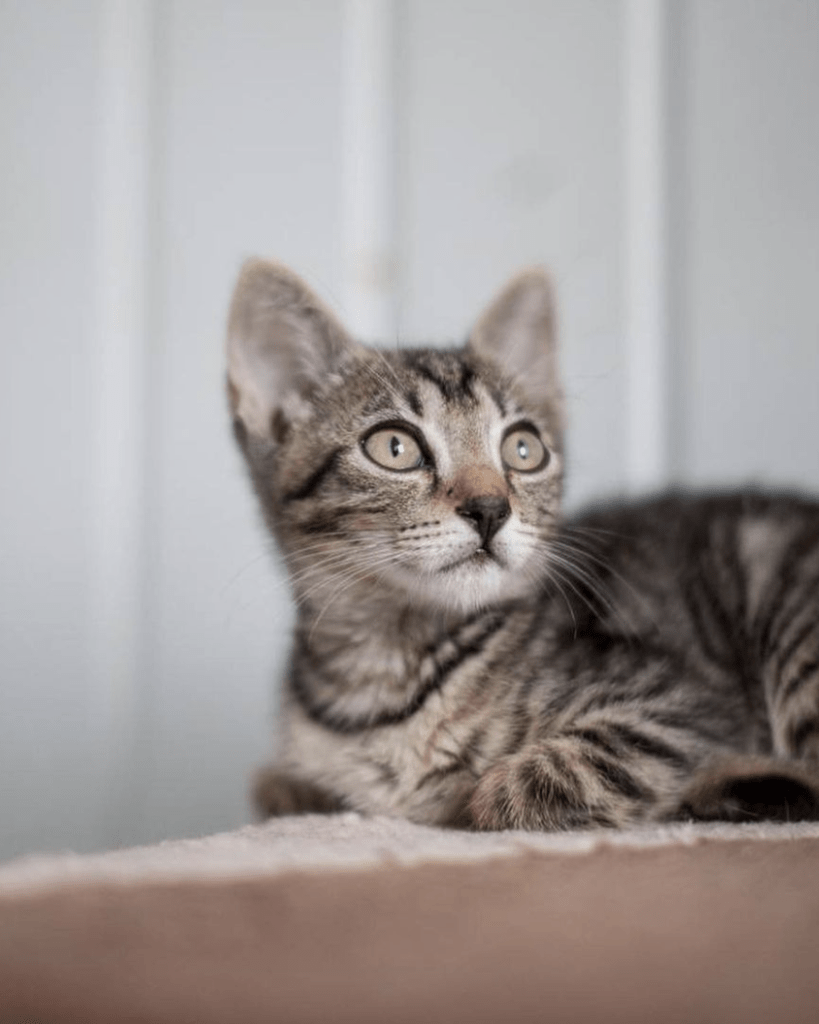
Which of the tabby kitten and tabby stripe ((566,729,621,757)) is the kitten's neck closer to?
the tabby kitten

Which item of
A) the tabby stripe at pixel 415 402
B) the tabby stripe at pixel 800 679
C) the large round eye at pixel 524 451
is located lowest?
the tabby stripe at pixel 800 679

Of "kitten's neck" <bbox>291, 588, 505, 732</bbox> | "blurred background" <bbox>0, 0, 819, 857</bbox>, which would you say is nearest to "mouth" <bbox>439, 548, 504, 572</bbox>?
"kitten's neck" <bbox>291, 588, 505, 732</bbox>

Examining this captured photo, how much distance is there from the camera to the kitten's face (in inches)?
50.1

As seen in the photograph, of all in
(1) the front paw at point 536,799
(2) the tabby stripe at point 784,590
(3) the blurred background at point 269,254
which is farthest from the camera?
(3) the blurred background at point 269,254

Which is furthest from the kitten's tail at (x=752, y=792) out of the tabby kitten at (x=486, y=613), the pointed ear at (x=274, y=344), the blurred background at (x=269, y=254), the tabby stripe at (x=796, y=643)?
the blurred background at (x=269, y=254)

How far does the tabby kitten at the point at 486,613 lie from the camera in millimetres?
1267

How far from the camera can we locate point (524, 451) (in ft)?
4.84

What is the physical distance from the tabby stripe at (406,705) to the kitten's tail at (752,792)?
13.2 inches

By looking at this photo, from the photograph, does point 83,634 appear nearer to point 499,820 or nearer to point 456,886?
point 499,820

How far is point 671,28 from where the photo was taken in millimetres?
2439

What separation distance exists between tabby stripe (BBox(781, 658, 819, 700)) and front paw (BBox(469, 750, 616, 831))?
0.40 meters

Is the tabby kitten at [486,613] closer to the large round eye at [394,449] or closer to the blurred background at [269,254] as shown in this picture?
the large round eye at [394,449]

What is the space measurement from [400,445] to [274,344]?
293 millimetres

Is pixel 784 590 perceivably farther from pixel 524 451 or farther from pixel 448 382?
pixel 448 382
